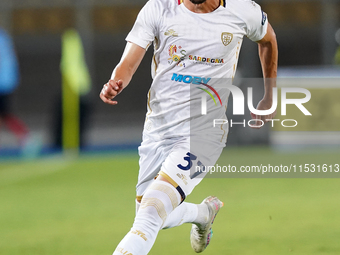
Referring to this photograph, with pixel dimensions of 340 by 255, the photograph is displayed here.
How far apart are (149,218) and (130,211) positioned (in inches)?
125

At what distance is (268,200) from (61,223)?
8.36 feet

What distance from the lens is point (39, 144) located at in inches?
579

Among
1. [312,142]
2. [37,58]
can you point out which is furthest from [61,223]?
[37,58]

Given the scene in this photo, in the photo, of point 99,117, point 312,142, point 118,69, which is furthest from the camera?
point 99,117

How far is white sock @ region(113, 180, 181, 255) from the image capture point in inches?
140

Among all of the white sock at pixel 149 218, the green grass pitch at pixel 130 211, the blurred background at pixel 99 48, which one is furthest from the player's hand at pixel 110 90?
the blurred background at pixel 99 48

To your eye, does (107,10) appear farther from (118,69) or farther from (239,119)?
(118,69)

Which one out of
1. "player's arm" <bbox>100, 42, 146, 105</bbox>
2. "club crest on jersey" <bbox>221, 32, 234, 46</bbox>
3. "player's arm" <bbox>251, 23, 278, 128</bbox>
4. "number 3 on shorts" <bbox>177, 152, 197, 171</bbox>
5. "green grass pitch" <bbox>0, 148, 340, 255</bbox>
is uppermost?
"club crest on jersey" <bbox>221, 32, 234, 46</bbox>

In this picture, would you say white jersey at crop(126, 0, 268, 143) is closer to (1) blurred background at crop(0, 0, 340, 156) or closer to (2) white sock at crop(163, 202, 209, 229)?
(2) white sock at crop(163, 202, 209, 229)

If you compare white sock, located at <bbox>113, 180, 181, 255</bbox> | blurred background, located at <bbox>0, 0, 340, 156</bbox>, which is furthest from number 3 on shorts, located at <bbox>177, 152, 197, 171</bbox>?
blurred background, located at <bbox>0, 0, 340, 156</bbox>

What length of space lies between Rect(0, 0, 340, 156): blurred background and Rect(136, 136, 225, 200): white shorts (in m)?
10.7

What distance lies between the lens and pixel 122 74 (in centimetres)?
392

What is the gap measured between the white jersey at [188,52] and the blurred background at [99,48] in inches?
424

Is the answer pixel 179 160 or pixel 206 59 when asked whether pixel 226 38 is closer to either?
pixel 206 59
